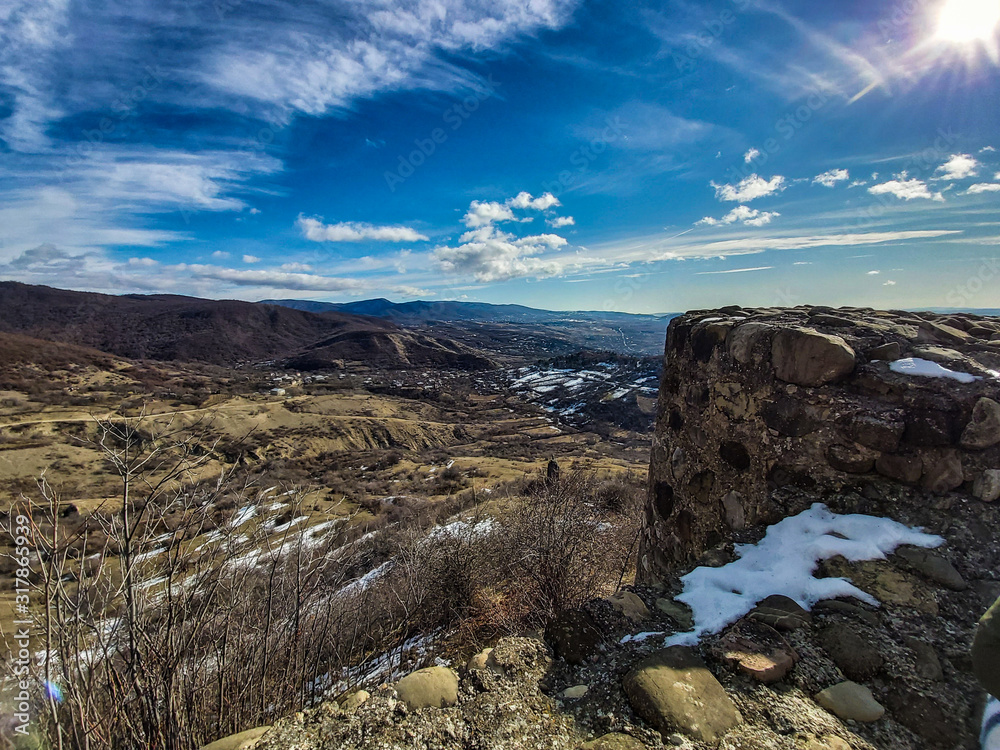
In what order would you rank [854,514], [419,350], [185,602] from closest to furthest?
[185,602] < [854,514] < [419,350]

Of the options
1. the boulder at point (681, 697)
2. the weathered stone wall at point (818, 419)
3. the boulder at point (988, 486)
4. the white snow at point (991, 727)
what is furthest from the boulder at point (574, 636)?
the boulder at point (988, 486)

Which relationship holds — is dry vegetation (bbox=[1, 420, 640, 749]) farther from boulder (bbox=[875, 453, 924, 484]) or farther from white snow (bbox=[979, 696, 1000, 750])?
boulder (bbox=[875, 453, 924, 484])

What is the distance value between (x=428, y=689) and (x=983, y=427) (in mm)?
4666

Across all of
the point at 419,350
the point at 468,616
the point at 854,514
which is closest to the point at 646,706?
the point at 854,514

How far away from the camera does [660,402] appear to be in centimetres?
636

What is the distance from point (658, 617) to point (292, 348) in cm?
15560

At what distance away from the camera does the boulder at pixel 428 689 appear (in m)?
2.37

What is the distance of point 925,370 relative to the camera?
3828 mm

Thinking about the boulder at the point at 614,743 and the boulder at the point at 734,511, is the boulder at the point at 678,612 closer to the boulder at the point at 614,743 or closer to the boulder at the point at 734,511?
the boulder at the point at 614,743

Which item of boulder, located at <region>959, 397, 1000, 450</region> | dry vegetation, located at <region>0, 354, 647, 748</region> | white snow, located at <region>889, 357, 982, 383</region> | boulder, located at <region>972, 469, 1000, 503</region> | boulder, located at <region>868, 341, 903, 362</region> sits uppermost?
boulder, located at <region>868, 341, 903, 362</region>

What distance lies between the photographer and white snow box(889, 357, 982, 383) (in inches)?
145

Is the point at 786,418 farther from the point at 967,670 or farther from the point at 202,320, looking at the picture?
the point at 202,320

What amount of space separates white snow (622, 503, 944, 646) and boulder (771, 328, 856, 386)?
1218 mm

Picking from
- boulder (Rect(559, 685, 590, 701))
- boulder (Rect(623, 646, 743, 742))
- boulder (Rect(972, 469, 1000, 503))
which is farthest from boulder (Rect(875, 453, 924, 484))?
boulder (Rect(559, 685, 590, 701))
